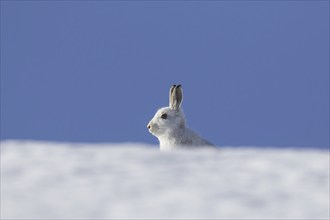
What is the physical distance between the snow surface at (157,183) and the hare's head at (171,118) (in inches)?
375

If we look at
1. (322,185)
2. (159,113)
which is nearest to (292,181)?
(322,185)

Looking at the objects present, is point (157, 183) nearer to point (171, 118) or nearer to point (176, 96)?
point (171, 118)

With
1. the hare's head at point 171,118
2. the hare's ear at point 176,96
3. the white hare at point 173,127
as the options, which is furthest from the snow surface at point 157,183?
the hare's ear at point 176,96

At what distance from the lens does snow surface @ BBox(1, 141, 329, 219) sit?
337 centimetres

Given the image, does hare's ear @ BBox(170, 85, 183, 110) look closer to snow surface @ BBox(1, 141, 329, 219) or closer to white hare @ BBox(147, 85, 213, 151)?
white hare @ BBox(147, 85, 213, 151)

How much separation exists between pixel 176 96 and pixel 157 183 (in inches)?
421

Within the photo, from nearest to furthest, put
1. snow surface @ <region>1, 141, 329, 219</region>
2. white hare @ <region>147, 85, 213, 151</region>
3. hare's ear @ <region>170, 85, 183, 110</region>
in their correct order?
snow surface @ <region>1, 141, 329, 219</region> → white hare @ <region>147, 85, 213, 151</region> → hare's ear @ <region>170, 85, 183, 110</region>

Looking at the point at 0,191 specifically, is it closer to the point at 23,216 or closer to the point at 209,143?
the point at 23,216

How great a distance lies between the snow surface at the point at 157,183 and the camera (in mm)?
3373

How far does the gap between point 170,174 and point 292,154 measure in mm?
946

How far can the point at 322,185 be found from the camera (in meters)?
3.88

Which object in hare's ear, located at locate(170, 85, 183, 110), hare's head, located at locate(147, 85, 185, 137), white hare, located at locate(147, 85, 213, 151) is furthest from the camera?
hare's ear, located at locate(170, 85, 183, 110)

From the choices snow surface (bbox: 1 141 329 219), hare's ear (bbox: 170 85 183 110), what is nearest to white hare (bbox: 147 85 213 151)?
hare's ear (bbox: 170 85 183 110)

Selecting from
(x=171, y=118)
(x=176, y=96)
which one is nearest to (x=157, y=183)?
(x=171, y=118)
